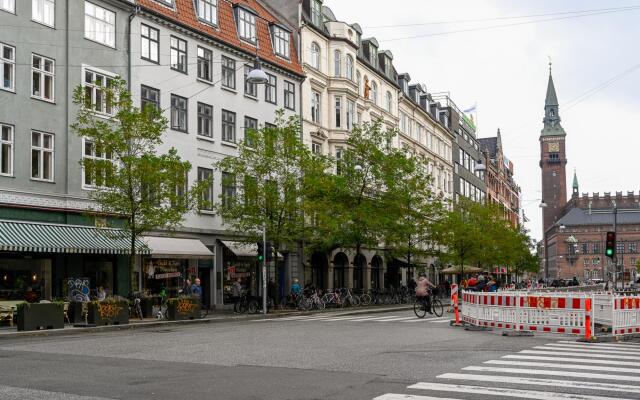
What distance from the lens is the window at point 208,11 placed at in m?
38.7

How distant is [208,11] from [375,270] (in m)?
25.0

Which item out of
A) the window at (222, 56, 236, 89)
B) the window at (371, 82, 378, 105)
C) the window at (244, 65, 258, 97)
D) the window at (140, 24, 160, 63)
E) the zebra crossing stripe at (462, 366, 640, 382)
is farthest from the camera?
the window at (371, 82, 378, 105)

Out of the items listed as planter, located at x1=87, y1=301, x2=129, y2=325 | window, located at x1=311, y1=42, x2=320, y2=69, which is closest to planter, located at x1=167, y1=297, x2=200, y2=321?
planter, located at x1=87, y1=301, x2=129, y2=325

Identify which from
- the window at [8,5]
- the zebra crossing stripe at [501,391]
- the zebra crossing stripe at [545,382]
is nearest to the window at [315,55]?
the window at [8,5]

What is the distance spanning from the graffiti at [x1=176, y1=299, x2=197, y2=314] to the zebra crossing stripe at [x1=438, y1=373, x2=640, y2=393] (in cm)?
1818

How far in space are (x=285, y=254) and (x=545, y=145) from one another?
155 m

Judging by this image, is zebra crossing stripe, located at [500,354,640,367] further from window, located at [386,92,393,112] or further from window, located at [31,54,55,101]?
window, located at [386,92,393,112]

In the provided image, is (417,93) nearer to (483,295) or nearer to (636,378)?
(483,295)

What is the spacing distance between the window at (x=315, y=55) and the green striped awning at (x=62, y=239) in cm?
2042

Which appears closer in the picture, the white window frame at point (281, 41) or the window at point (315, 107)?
the white window frame at point (281, 41)

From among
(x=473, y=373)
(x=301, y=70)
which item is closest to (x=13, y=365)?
(x=473, y=373)

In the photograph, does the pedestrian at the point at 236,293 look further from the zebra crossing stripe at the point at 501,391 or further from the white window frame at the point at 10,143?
the zebra crossing stripe at the point at 501,391

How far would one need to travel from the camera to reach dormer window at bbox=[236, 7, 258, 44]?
4169 centimetres

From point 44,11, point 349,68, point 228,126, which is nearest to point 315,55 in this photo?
point 349,68
